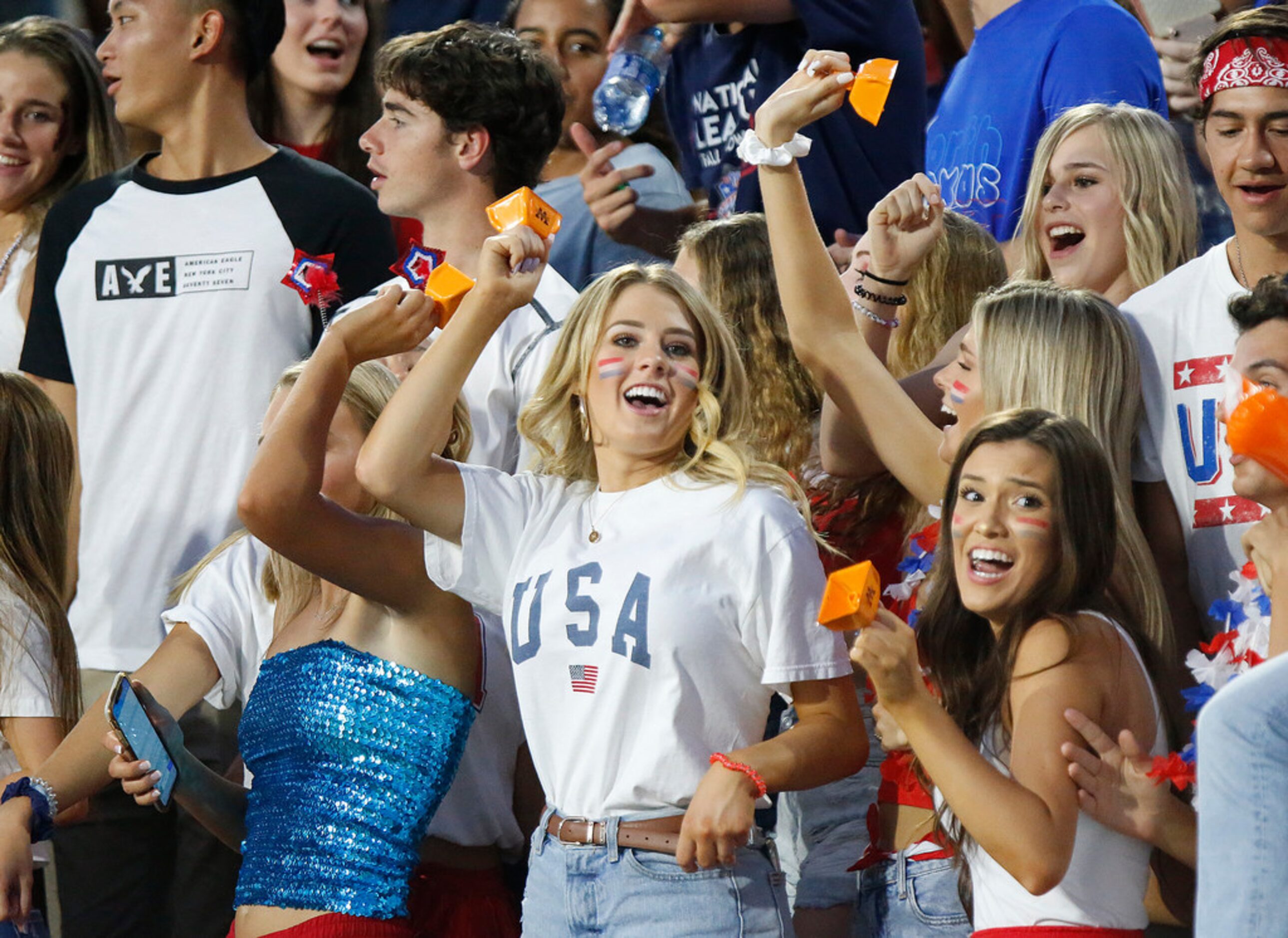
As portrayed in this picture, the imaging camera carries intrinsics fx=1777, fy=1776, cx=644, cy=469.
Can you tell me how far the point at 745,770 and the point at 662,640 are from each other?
0.27 meters

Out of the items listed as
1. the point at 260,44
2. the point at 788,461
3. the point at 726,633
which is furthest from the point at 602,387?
the point at 260,44

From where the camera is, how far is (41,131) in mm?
5133

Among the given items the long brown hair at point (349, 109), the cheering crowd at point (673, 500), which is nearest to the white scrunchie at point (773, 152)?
the cheering crowd at point (673, 500)

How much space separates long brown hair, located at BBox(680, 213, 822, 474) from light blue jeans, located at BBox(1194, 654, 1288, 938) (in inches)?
75.1

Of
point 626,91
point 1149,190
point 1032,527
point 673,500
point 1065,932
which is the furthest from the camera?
point 626,91

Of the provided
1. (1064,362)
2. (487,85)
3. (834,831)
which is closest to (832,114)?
(487,85)

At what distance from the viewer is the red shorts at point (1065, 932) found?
8.78 ft

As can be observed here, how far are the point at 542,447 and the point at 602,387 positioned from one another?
0.78ft

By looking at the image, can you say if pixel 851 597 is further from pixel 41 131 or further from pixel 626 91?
pixel 41 131

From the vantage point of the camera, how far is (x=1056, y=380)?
3.16m

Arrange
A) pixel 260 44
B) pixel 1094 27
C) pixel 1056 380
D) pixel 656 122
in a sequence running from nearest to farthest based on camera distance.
Result: pixel 1056 380 → pixel 1094 27 → pixel 260 44 → pixel 656 122

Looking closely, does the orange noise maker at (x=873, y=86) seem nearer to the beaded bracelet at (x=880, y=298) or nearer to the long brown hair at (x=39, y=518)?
the beaded bracelet at (x=880, y=298)

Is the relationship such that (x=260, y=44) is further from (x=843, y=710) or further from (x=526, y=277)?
(x=843, y=710)

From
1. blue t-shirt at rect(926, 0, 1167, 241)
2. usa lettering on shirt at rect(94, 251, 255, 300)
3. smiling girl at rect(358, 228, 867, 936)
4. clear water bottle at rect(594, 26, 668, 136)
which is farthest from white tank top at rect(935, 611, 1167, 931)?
clear water bottle at rect(594, 26, 668, 136)
